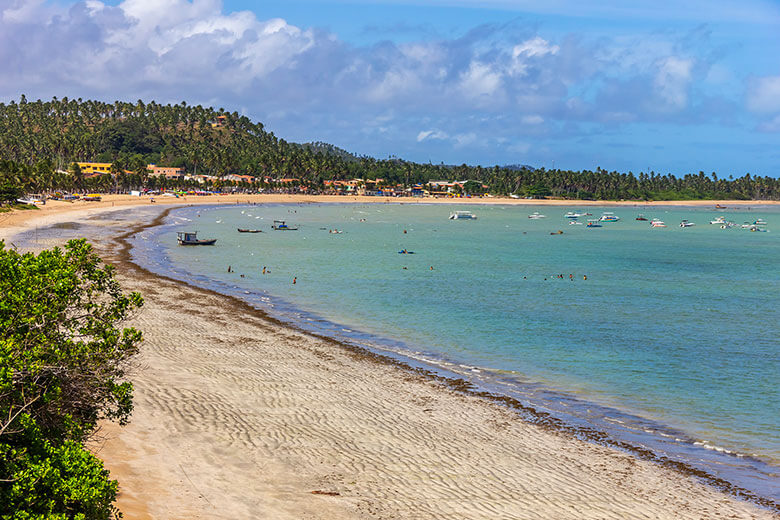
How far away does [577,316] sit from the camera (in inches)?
1601

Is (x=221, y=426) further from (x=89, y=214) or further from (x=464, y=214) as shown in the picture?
(x=464, y=214)

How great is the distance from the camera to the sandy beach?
14.1 m

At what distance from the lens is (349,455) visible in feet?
55.6

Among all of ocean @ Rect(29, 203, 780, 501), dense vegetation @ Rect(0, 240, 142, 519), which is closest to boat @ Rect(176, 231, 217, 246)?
ocean @ Rect(29, 203, 780, 501)

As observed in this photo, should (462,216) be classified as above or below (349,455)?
above

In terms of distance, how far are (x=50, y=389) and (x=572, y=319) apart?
33.5m

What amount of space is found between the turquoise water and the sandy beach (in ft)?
10.00

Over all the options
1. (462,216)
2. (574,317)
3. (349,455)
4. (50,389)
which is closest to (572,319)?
(574,317)

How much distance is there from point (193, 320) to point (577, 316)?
74.0 feet

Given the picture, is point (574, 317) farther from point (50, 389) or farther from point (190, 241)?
point (190, 241)

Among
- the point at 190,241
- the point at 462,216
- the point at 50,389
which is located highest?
the point at 462,216

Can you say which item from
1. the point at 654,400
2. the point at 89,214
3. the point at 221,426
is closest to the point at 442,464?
the point at 221,426

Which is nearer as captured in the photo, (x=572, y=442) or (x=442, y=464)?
(x=442, y=464)

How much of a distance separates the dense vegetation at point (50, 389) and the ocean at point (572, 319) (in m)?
15.1
